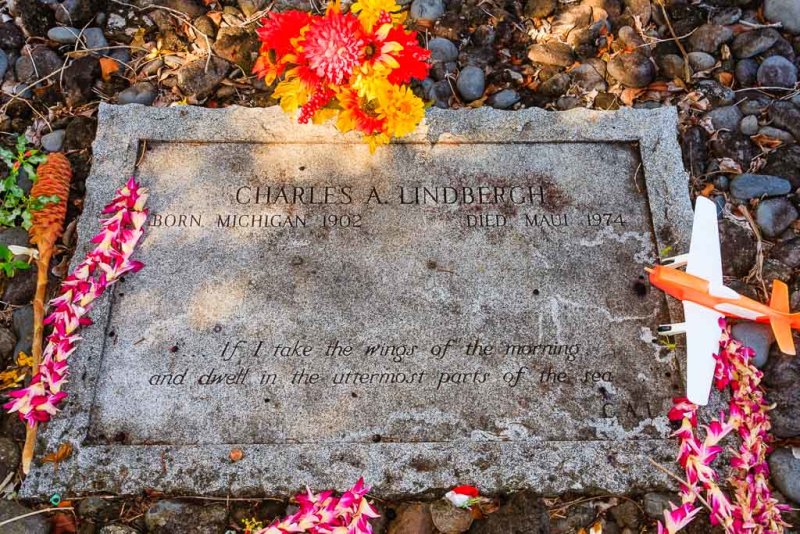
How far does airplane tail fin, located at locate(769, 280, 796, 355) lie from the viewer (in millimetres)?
3188

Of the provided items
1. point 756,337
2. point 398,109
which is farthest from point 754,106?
point 398,109

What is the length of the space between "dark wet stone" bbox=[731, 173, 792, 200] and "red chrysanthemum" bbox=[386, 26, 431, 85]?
2.11 metres

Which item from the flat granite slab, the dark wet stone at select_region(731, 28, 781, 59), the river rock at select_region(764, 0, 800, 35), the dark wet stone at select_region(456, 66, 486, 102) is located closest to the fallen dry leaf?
the flat granite slab

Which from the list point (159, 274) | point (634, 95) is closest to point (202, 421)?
point (159, 274)

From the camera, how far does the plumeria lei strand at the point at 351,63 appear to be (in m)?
2.99

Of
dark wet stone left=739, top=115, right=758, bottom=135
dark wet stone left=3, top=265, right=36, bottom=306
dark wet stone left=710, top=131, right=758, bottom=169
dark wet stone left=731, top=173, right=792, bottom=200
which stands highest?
dark wet stone left=739, top=115, right=758, bottom=135

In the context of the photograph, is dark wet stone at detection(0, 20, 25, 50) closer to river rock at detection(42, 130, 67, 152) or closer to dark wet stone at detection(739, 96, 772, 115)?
river rock at detection(42, 130, 67, 152)

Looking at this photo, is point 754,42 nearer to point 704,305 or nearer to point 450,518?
point 704,305

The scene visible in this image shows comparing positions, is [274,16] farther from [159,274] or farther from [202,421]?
[202,421]

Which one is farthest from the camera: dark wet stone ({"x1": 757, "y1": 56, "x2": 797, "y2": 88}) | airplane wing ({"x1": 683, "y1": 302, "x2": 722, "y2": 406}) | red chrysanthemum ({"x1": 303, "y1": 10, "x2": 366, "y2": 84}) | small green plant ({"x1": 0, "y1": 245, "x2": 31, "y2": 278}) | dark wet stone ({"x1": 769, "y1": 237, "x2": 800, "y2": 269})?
dark wet stone ({"x1": 757, "y1": 56, "x2": 797, "y2": 88})

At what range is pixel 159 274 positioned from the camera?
3457 millimetres

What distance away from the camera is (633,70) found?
4.22m

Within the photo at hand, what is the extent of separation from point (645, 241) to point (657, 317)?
0.43 metres

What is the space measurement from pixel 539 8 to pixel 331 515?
354 centimetres
